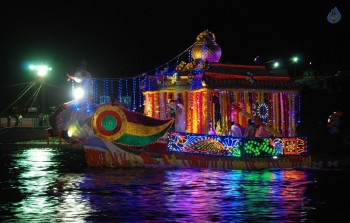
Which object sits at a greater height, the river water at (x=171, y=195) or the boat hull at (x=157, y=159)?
the boat hull at (x=157, y=159)

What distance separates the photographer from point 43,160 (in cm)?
2650

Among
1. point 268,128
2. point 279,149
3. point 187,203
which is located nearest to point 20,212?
point 187,203

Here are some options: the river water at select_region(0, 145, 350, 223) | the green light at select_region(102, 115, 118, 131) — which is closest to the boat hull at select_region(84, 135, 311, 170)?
the green light at select_region(102, 115, 118, 131)

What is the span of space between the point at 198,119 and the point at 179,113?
1095 mm

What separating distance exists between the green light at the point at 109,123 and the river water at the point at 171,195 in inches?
58.8

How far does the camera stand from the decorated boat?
2261 cm

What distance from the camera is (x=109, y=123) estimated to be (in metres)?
23.0

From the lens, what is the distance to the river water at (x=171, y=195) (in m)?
12.3

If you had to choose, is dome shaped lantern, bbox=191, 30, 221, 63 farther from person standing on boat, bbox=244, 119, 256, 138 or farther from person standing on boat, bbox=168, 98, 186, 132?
person standing on boat, bbox=244, 119, 256, 138

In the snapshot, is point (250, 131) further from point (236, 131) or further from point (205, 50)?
point (205, 50)

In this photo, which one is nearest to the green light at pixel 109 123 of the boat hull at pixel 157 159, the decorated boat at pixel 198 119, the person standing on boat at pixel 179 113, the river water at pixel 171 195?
the decorated boat at pixel 198 119

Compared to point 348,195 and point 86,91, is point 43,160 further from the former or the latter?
point 348,195

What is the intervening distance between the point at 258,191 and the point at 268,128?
893cm

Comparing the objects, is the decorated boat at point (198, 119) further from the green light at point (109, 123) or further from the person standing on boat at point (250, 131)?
the person standing on boat at point (250, 131)
